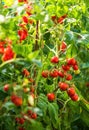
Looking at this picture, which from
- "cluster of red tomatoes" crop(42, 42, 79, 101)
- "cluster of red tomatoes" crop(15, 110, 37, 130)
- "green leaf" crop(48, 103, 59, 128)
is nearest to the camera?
"cluster of red tomatoes" crop(15, 110, 37, 130)

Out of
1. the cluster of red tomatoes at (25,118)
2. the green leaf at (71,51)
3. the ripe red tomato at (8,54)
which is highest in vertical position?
the ripe red tomato at (8,54)

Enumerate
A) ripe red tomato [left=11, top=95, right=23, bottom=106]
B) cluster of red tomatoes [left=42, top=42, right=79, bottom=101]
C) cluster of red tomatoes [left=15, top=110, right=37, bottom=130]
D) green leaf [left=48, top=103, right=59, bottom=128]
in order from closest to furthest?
ripe red tomato [left=11, top=95, right=23, bottom=106], cluster of red tomatoes [left=15, top=110, right=37, bottom=130], cluster of red tomatoes [left=42, top=42, right=79, bottom=101], green leaf [left=48, top=103, right=59, bottom=128]

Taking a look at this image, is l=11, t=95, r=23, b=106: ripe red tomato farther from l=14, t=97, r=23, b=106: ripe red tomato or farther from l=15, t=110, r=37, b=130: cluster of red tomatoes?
l=15, t=110, r=37, b=130: cluster of red tomatoes

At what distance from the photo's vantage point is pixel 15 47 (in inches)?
46.3

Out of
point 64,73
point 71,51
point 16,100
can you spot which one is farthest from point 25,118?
point 71,51

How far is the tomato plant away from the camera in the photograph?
3.90 feet

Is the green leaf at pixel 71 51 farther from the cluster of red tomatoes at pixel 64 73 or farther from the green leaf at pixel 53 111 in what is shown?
the green leaf at pixel 53 111

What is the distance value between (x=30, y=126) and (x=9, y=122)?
170 millimetres

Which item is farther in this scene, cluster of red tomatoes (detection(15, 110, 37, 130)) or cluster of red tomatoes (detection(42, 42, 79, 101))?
cluster of red tomatoes (detection(42, 42, 79, 101))

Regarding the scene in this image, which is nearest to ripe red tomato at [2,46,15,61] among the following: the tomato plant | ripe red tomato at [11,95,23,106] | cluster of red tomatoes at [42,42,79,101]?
the tomato plant

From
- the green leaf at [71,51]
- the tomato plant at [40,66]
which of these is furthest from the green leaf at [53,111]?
the green leaf at [71,51]

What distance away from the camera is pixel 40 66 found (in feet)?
3.71

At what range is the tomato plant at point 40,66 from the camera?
119cm

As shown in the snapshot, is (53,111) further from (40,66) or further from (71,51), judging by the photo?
(40,66)
